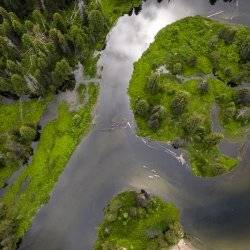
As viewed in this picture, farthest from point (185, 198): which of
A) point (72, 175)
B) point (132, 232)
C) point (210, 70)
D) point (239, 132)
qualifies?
point (210, 70)

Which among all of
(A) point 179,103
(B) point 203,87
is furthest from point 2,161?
(B) point 203,87

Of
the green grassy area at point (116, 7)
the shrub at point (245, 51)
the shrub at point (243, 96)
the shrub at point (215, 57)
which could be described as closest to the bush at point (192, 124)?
the shrub at point (243, 96)

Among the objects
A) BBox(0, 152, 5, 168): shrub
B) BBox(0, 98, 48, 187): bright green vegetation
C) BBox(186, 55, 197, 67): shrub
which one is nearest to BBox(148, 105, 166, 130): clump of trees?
BBox(186, 55, 197, 67): shrub

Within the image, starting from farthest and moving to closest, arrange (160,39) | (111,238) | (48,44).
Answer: (160,39) → (48,44) → (111,238)

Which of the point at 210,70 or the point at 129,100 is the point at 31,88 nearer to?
the point at 129,100

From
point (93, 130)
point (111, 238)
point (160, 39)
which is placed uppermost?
point (160, 39)

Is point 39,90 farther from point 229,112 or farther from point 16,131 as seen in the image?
point 229,112
